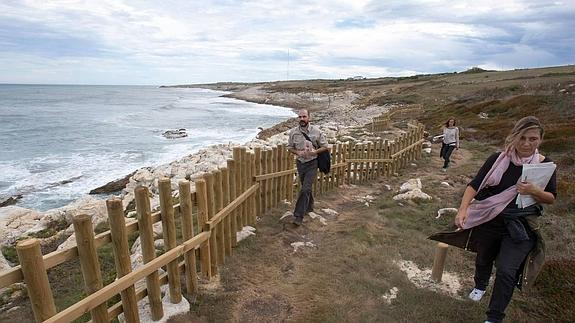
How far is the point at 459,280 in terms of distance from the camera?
4.99 meters

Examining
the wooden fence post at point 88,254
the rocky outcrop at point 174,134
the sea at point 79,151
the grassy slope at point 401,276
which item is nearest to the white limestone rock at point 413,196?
the grassy slope at point 401,276

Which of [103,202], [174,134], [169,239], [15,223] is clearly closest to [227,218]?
[169,239]

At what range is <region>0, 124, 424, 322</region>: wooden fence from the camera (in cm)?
283

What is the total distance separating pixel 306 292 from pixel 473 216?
7.32 ft

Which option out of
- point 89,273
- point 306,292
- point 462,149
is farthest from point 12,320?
point 462,149

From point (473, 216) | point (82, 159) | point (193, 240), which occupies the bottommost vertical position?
point (82, 159)

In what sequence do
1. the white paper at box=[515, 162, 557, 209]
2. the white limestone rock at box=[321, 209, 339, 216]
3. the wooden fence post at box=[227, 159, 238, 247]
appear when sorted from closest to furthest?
1. the white paper at box=[515, 162, 557, 209]
2. the wooden fence post at box=[227, 159, 238, 247]
3. the white limestone rock at box=[321, 209, 339, 216]

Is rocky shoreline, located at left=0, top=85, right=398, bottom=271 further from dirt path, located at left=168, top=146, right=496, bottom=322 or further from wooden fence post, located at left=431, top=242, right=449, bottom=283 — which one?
wooden fence post, located at left=431, top=242, right=449, bottom=283

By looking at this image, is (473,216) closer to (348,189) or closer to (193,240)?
(193,240)

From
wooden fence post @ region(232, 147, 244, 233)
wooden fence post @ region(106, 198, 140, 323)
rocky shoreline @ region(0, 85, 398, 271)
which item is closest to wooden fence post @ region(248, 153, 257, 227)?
wooden fence post @ region(232, 147, 244, 233)

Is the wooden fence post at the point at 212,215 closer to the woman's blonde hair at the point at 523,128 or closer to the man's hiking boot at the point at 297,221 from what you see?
the man's hiking boot at the point at 297,221

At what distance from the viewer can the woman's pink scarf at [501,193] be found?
3484 mm

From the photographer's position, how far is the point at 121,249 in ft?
11.1

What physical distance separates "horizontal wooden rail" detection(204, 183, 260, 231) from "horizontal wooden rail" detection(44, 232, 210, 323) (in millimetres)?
303
